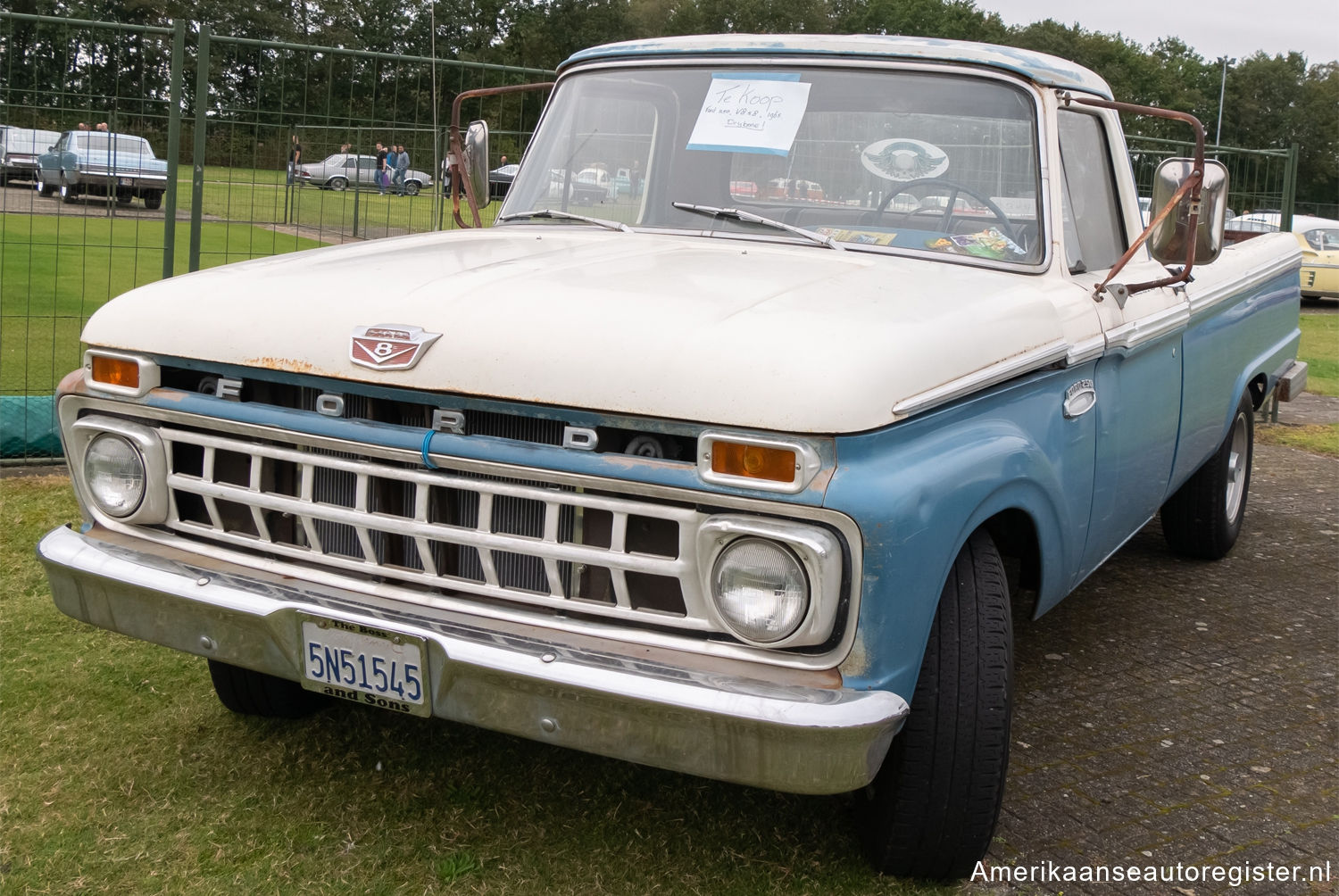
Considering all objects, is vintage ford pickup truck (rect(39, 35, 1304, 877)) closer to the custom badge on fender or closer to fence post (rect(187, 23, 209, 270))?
the custom badge on fender

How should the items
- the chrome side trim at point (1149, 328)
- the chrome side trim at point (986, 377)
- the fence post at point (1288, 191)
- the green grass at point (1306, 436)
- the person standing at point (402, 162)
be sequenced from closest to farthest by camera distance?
the chrome side trim at point (986, 377)
the chrome side trim at point (1149, 328)
the person standing at point (402, 162)
the green grass at point (1306, 436)
the fence post at point (1288, 191)

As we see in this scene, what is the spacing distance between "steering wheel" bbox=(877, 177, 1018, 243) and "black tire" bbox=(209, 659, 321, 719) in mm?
2196

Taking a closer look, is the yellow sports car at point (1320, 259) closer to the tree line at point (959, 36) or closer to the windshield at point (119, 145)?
the windshield at point (119, 145)

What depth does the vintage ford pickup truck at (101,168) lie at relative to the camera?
6504 millimetres

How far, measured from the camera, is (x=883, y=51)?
3.75 m

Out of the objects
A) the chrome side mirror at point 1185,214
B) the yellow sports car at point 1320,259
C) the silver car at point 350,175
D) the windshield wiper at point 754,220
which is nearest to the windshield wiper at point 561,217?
the windshield wiper at point 754,220

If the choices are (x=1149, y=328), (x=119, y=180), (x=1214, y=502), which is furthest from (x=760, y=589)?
(x=119, y=180)

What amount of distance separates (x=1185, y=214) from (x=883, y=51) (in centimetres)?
99

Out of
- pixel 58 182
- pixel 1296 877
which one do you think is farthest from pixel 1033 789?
pixel 58 182

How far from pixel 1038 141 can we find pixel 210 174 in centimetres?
455

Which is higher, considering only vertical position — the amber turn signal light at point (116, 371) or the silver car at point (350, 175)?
the silver car at point (350, 175)

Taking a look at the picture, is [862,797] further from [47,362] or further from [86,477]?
[47,362]

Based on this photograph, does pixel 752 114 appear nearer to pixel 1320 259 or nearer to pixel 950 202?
pixel 950 202

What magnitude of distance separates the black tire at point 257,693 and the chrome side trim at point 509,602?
2.23ft
